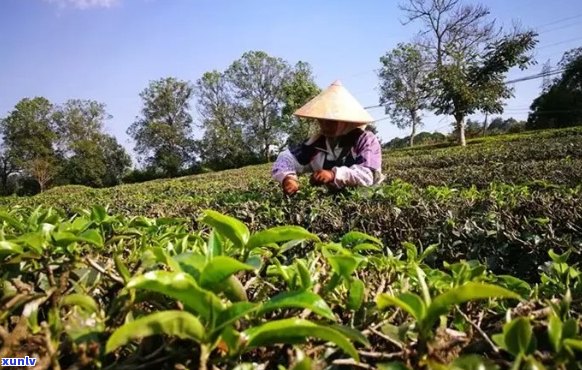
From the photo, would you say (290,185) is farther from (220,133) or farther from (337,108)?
(220,133)

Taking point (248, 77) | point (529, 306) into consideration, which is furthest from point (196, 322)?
point (248, 77)

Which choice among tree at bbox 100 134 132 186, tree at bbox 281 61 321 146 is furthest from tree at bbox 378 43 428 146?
tree at bbox 100 134 132 186

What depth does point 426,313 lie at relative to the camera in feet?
2.35

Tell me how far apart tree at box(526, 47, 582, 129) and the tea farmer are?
42.4 metres

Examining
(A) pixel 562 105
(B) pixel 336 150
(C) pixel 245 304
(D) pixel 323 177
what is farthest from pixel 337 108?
(A) pixel 562 105

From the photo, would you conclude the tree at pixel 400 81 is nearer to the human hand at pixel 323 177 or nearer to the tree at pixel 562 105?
the tree at pixel 562 105

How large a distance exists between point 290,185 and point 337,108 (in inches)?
31.4

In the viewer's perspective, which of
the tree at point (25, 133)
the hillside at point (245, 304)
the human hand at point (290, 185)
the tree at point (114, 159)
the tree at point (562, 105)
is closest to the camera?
the hillside at point (245, 304)

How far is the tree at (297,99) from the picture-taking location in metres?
52.6

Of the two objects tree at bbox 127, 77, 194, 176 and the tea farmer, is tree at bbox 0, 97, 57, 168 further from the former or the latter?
the tea farmer

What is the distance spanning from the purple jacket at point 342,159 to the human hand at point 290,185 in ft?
0.46

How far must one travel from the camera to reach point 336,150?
394 cm

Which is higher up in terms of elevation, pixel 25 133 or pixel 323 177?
pixel 25 133

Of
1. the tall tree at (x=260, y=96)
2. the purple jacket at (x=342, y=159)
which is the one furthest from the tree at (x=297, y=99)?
the purple jacket at (x=342, y=159)
